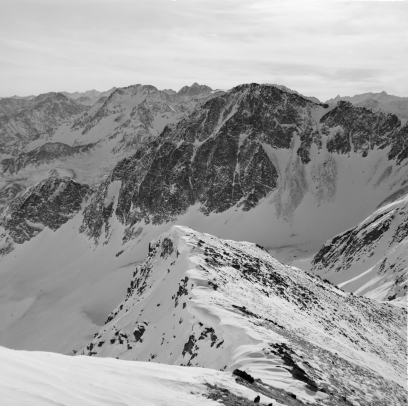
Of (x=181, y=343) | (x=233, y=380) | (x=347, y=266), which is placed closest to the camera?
(x=233, y=380)

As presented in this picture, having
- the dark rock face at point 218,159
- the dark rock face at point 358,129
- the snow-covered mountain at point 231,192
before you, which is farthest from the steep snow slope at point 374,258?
the dark rock face at point 358,129

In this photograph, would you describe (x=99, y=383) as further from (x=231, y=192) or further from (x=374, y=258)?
(x=231, y=192)

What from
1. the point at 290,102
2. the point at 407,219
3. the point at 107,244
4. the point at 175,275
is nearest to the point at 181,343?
the point at 175,275

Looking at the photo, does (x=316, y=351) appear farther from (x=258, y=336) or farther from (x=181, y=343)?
(x=181, y=343)

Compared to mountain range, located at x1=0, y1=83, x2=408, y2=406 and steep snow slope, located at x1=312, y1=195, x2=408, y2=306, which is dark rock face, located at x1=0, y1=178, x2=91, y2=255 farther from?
steep snow slope, located at x1=312, y1=195, x2=408, y2=306

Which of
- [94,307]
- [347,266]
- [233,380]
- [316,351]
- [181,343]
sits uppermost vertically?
[233,380]

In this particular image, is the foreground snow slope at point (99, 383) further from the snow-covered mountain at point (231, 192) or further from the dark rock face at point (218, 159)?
the dark rock face at point (218, 159)

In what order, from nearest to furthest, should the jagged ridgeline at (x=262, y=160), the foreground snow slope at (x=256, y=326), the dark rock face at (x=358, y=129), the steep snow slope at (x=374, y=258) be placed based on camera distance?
the foreground snow slope at (x=256, y=326)
the steep snow slope at (x=374, y=258)
the jagged ridgeline at (x=262, y=160)
the dark rock face at (x=358, y=129)
